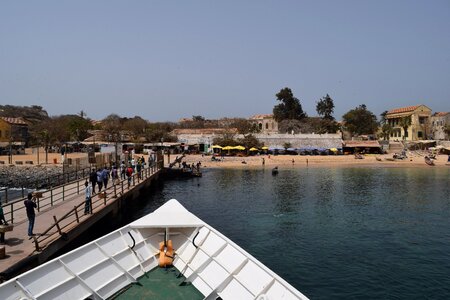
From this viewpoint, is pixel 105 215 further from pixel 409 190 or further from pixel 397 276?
pixel 409 190

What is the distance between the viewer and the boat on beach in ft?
31.8

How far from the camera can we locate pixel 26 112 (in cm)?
13388

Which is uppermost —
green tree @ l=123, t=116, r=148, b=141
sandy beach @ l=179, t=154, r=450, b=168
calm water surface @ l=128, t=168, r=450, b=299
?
green tree @ l=123, t=116, r=148, b=141

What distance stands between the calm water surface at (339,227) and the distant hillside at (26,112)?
95.4 metres

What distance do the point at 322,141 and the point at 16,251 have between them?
3327 inches

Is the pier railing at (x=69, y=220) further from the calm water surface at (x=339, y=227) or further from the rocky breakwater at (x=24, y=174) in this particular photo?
the rocky breakwater at (x=24, y=174)

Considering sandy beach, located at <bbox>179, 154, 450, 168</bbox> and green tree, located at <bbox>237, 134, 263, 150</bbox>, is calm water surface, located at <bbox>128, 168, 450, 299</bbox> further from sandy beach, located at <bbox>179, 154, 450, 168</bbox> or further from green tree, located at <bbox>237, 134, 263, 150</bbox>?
green tree, located at <bbox>237, 134, 263, 150</bbox>

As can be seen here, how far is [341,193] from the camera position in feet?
138

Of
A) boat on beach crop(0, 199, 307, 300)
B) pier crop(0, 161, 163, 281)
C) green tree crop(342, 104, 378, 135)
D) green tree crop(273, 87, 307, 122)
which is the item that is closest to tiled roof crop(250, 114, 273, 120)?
green tree crop(273, 87, 307, 122)

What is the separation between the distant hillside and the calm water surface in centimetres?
9537

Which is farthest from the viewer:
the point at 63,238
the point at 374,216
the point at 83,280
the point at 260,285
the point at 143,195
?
the point at 143,195

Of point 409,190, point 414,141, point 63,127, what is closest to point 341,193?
point 409,190

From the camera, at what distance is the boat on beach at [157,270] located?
9703 mm

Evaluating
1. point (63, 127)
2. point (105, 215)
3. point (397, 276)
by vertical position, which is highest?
point (63, 127)
